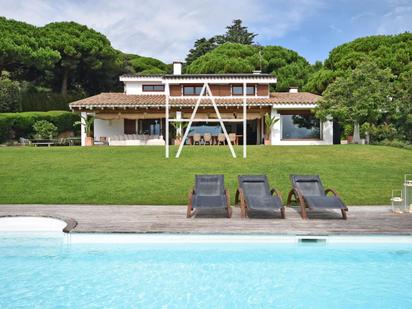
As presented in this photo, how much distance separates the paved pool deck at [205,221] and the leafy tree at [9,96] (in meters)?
26.6

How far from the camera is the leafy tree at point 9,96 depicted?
33.8 m

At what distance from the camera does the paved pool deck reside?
8.03 meters

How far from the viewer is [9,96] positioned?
34.3 m

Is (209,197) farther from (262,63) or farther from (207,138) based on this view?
(262,63)

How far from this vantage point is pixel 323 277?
6684mm

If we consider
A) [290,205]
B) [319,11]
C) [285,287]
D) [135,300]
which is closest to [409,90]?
[319,11]

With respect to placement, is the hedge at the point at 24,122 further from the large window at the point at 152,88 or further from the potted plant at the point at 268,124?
the potted plant at the point at 268,124

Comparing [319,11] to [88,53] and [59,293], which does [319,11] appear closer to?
[88,53]

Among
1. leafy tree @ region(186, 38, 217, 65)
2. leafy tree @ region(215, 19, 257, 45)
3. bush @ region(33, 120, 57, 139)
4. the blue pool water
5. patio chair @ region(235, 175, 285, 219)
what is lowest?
the blue pool water

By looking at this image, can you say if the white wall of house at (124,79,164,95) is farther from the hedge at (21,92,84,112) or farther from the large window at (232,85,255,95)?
the hedge at (21,92,84,112)

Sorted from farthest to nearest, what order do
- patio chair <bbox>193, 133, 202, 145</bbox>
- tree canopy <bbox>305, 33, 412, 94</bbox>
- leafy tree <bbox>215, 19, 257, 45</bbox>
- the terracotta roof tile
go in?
leafy tree <bbox>215, 19, 257, 45</bbox> → tree canopy <bbox>305, 33, 412, 94</bbox> → the terracotta roof tile → patio chair <bbox>193, 133, 202, 145</bbox>

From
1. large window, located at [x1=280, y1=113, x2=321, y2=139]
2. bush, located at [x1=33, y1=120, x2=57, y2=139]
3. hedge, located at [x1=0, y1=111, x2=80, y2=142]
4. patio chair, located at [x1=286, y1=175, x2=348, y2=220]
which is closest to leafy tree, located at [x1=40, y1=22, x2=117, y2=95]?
hedge, located at [x1=0, y1=111, x2=80, y2=142]

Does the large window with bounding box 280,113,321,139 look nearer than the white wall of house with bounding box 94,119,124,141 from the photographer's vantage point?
Yes

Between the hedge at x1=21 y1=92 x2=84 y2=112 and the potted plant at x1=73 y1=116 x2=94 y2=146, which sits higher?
the hedge at x1=21 y1=92 x2=84 y2=112
